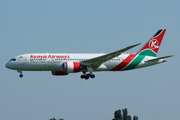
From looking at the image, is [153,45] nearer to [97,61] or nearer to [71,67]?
[97,61]

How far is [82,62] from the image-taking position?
78.8 m

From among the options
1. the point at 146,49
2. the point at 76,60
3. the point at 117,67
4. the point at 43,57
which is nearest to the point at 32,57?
the point at 43,57

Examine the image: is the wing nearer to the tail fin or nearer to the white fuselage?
the white fuselage

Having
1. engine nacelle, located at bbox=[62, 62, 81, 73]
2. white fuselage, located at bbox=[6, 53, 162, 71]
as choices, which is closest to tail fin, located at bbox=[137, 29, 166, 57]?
white fuselage, located at bbox=[6, 53, 162, 71]

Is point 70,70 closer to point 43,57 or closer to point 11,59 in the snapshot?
point 43,57

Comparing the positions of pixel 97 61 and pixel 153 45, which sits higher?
pixel 153 45

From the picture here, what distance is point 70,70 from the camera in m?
77.4

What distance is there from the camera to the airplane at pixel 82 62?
77.3 meters

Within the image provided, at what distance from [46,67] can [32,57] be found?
270 cm

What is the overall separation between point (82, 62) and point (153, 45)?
15081 millimetres

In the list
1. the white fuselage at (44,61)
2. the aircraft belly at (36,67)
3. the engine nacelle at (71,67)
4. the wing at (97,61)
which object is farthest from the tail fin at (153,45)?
the aircraft belly at (36,67)

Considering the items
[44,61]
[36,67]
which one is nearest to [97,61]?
[44,61]

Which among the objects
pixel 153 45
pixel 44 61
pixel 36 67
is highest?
Result: pixel 153 45

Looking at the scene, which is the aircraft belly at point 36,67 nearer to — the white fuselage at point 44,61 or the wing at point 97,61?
the white fuselage at point 44,61
